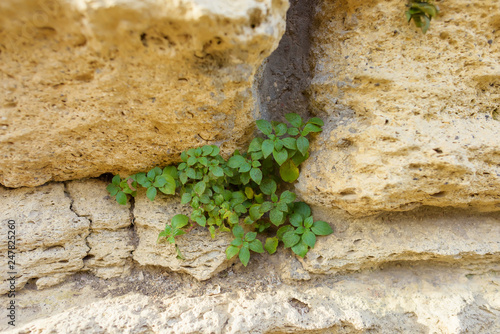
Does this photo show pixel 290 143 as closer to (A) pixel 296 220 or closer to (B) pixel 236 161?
(B) pixel 236 161

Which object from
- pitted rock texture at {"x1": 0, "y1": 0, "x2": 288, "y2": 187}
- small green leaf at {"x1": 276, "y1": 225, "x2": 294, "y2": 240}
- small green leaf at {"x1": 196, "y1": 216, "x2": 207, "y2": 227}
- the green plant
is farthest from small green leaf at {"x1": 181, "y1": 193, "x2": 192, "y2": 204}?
small green leaf at {"x1": 276, "y1": 225, "x2": 294, "y2": 240}

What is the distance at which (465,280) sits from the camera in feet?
6.09

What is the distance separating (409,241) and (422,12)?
118 centimetres

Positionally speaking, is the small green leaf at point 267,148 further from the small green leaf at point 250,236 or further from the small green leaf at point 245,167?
the small green leaf at point 250,236

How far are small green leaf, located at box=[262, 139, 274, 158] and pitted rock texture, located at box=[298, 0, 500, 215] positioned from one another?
33cm

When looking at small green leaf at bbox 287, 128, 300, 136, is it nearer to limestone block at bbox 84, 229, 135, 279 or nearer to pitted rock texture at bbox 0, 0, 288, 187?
pitted rock texture at bbox 0, 0, 288, 187

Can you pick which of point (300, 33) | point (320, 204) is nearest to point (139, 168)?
point (320, 204)

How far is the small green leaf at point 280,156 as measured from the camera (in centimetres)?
174

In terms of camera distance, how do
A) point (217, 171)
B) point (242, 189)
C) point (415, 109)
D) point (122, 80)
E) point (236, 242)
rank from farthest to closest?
1. point (242, 189)
2. point (236, 242)
3. point (217, 171)
4. point (415, 109)
5. point (122, 80)

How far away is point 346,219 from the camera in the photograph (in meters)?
1.88

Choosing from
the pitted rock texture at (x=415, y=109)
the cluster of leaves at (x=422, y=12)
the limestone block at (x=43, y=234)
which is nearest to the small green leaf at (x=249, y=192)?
the pitted rock texture at (x=415, y=109)

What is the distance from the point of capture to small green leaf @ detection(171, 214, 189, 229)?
178 centimetres

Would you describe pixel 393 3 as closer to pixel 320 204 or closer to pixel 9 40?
pixel 320 204

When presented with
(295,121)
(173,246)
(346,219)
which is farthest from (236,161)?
(346,219)
